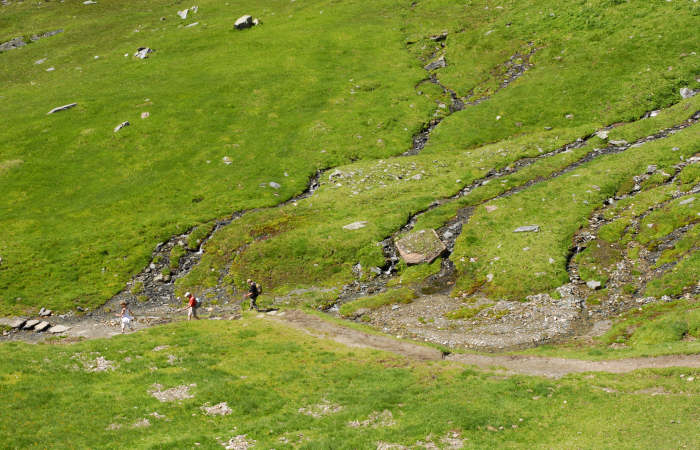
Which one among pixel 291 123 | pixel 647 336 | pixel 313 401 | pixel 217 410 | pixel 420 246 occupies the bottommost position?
pixel 420 246

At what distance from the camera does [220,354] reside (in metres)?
36.6

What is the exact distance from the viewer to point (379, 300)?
46.5 m

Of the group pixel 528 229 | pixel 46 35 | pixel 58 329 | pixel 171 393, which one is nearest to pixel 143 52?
pixel 46 35

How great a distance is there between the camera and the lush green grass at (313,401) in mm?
24547

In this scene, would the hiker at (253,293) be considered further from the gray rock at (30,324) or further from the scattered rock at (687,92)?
the scattered rock at (687,92)

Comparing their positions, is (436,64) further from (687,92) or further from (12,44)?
(12,44)

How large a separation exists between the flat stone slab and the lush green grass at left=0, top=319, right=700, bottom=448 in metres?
17.0

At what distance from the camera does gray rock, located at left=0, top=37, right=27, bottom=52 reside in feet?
393

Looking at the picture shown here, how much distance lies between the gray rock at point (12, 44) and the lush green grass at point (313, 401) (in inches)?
4526

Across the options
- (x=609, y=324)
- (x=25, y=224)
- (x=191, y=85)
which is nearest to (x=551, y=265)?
(x=609, y=324)

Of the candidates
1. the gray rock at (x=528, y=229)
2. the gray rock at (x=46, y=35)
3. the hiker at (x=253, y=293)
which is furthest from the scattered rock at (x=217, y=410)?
the gray rock at (x=46, y=35)

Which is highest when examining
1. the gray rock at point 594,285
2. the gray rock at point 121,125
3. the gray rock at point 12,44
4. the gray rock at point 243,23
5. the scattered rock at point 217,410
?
the gray rock at point 12,44

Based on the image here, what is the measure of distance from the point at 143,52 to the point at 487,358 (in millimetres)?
99851

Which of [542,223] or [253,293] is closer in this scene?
[253,293]
